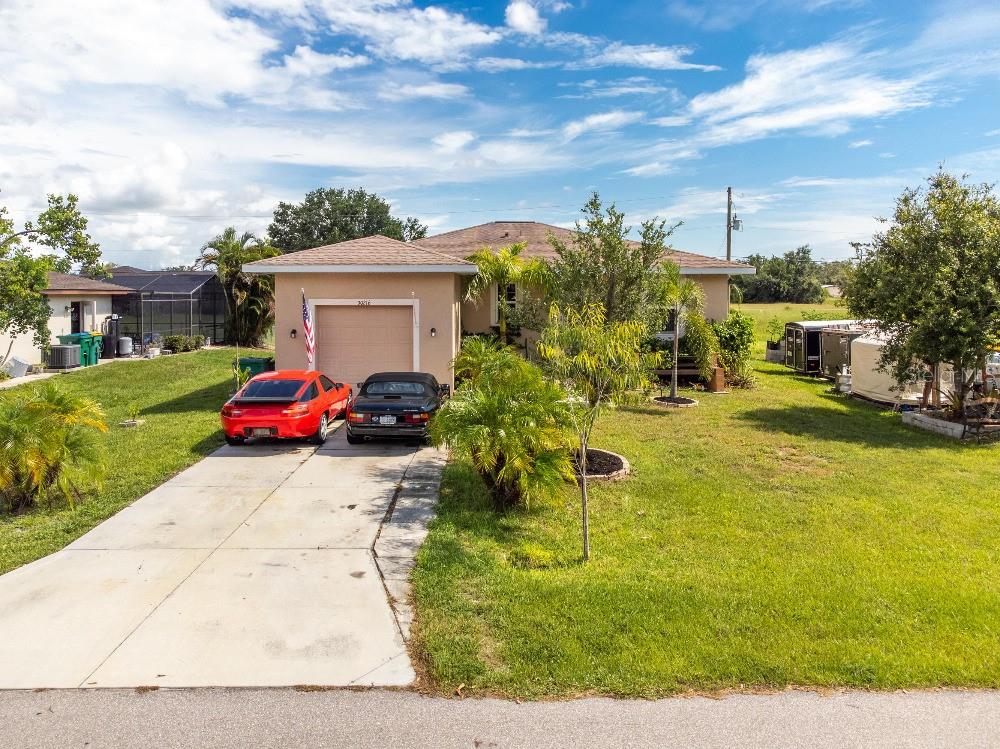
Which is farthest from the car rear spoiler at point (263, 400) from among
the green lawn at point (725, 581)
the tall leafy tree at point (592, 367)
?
the tall leafy tree at point (592, 367)

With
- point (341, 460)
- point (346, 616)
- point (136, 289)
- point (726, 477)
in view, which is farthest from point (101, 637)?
point (136, 289)

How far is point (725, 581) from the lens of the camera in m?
6.36

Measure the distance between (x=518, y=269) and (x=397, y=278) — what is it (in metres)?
3.05

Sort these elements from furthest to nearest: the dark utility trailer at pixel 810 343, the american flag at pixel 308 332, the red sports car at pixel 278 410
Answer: the dark utility trailer at pixel 810 343 → the american flag at pixel 308 332 → the red sports car at pixel 278 410

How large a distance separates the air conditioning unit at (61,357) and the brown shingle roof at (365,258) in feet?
38.3

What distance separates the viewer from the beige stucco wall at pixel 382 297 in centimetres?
1561

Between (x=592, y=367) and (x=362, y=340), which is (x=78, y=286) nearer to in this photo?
(x=362, y=340)

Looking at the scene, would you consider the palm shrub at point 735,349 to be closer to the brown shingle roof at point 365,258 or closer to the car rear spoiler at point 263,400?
the brown shingle roof at point 365,258

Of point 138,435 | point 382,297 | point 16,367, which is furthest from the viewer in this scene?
point 16,367

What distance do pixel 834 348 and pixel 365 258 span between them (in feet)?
51.3

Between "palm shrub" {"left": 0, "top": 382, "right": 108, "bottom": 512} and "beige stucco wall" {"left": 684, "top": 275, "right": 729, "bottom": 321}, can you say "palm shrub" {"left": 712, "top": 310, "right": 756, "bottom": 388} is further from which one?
"palm shrub" {"left": 0, "top": 382, "right": 108, "bottom": 512}

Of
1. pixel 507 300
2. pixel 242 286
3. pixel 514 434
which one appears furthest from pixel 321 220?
pixel 514 434

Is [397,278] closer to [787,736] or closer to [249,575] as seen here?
[249,575]

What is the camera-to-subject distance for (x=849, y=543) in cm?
732
